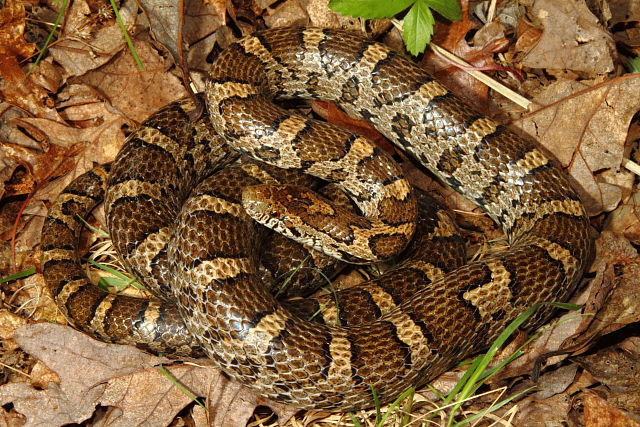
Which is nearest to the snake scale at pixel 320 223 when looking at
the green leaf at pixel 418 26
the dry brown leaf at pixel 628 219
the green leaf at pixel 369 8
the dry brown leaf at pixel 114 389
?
the dry brown leaf at pixel 114 389

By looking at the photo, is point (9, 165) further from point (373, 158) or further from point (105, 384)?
point (373, 158)

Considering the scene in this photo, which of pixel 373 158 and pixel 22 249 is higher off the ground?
pixel 373 158

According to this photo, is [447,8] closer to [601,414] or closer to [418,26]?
[418,26]

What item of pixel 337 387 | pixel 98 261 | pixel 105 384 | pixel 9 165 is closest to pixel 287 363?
pixel 337 387

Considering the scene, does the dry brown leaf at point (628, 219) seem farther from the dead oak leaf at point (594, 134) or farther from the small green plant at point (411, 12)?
the small green plant at point (411, 12)

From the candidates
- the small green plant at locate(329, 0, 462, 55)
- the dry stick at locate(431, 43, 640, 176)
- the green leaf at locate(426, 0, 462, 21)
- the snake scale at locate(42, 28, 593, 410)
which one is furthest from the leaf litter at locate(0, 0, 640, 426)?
the small green plant at locate(329, 0, 462, 55)
